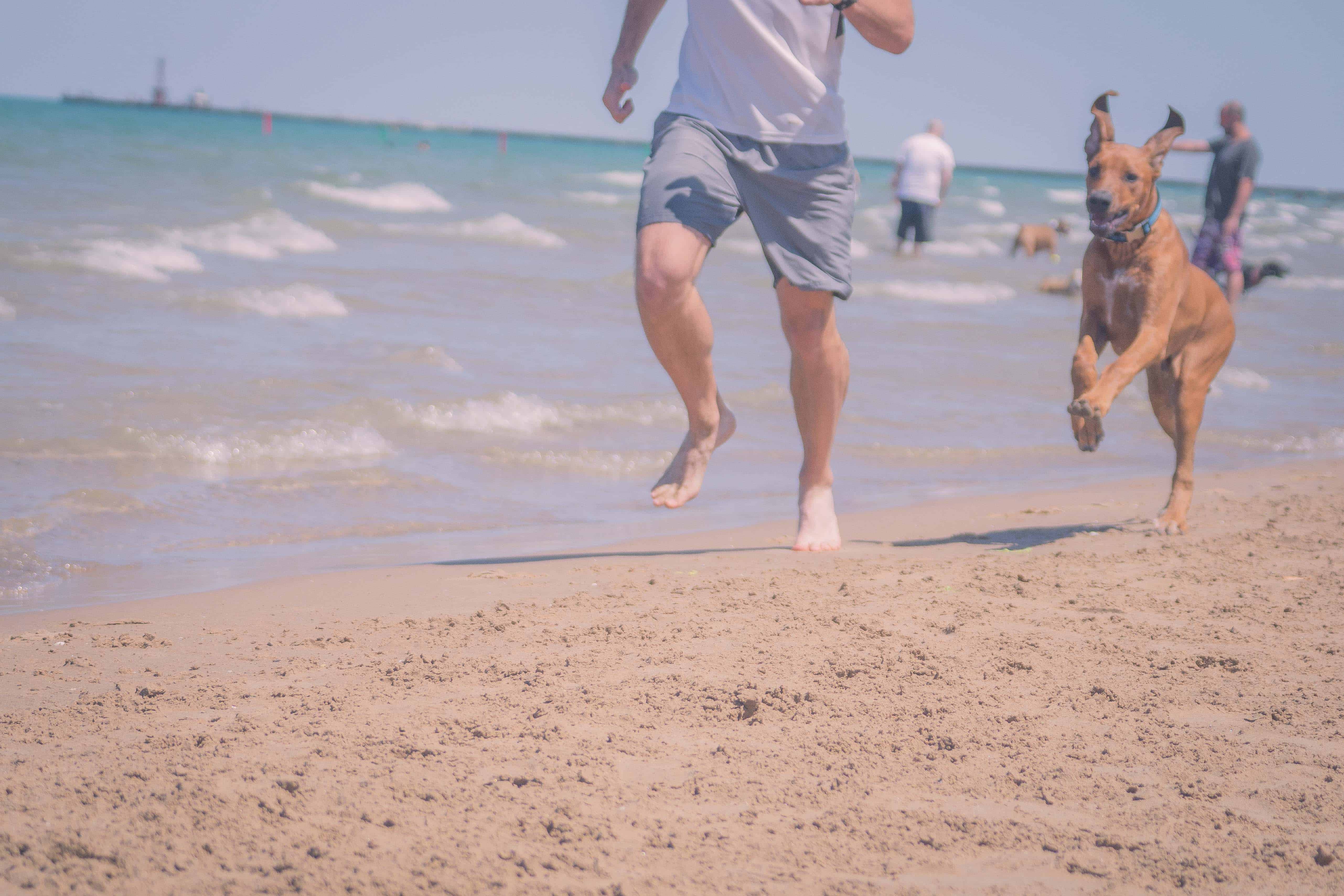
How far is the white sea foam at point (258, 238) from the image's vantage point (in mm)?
11953

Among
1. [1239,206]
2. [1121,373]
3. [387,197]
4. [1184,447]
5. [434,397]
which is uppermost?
[1239,206]

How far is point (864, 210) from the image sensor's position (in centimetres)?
3209

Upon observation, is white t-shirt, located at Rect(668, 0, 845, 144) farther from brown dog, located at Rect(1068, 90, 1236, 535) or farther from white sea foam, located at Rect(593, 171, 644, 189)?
white sea foam, located at Rect(593, 171, 644, 189)

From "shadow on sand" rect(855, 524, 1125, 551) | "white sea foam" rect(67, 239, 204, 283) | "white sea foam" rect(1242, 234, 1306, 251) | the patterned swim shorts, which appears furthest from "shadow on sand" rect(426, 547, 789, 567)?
"white sea foam" rect(1242, 234, 1306, 251)

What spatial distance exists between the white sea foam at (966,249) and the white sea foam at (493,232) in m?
6.86

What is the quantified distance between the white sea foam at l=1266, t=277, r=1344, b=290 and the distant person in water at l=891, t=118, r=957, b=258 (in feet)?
24.4

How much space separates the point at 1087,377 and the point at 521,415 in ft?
9.51

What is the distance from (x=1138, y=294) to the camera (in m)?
4.02

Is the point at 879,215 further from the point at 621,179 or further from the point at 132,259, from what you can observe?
the point at 132,259

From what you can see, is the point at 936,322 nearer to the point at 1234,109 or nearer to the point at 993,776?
the point at 1234,109

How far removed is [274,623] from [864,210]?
30.6 metres

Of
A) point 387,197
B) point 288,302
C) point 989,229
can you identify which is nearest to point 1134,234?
point 288,302

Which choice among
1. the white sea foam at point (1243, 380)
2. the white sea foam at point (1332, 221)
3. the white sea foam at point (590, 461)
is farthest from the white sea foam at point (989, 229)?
the white sea foam at point (590, 461)

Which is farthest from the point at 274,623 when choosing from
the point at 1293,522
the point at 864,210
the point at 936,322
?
the point at 864,210
